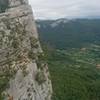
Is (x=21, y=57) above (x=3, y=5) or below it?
below

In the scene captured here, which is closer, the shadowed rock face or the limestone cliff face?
the limestone cliff face

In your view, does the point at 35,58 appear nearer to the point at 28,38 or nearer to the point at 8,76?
the point at 28,38

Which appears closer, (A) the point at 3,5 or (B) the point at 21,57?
(B) the point at 21,57

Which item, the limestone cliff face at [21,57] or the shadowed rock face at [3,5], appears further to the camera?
the shadowed rock face at [3,5]

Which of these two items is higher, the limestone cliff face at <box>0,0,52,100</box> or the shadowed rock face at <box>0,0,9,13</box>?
the shadowed rock face at <box>0,0,9,13</box>

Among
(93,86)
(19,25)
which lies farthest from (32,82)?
(93,86)

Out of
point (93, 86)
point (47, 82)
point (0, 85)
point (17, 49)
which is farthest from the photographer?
point (93, 86)

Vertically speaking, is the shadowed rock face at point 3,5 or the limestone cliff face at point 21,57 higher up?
the shadowed rock face at point 3,5

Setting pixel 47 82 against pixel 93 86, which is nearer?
pixel 47 82
